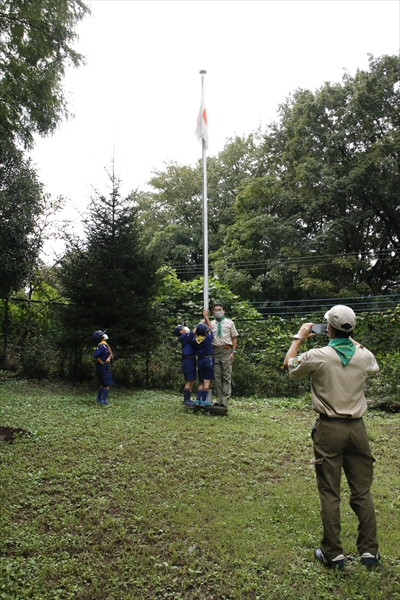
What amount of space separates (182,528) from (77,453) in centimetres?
215

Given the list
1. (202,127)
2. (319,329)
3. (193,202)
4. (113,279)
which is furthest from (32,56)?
(193,202)

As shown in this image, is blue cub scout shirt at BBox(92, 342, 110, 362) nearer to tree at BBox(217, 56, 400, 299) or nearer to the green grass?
the green grass

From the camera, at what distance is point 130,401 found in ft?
31.8

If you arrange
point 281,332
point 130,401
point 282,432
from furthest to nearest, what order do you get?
point 281,332 → point 130,401 → point 282,432

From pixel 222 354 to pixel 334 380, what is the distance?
A: 5394 millimetres

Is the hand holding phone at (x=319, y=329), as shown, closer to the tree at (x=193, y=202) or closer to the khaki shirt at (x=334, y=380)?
the khaki shirt at (x=334, y=380)

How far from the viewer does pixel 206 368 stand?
8.73m

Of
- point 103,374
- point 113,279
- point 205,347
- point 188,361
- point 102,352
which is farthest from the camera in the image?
point 113,279

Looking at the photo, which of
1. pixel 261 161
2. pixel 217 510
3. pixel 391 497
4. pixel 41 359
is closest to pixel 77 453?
pixel 217 510

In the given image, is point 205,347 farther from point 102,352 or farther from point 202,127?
point 202,127

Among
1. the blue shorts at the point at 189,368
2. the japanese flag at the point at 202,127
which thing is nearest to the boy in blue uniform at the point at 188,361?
the blue shorts at the point at 189,368

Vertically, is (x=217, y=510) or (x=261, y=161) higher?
(x=261, y=161)

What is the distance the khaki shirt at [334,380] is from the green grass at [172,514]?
3.74 feet

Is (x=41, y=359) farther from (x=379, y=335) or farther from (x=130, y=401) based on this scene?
(x=379, y=335)
